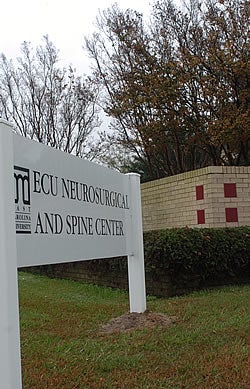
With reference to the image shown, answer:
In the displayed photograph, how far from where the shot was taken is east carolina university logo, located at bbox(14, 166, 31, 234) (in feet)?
12.4

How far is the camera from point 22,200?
3842 millimetres

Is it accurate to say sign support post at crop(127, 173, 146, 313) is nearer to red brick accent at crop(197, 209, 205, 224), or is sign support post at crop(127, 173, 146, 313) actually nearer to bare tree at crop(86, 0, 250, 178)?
red brick accent at crop(197, 209, 205, 224)

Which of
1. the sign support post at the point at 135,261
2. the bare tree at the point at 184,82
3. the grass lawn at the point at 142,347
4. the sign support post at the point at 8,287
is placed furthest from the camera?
the bare tree at the point at 184,82

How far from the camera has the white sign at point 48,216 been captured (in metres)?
3.44

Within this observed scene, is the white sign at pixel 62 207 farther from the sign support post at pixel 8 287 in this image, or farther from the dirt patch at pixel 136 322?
the dirt patch at pixel 136 322

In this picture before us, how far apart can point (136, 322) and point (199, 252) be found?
2792 millimetres

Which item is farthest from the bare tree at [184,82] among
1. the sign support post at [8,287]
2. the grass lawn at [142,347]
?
the sign support post at [8,287]

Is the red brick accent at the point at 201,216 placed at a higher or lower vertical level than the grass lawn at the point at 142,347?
higher

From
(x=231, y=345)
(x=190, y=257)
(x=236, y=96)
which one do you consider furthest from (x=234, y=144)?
(x=231, y=345)

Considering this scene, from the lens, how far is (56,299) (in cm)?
920

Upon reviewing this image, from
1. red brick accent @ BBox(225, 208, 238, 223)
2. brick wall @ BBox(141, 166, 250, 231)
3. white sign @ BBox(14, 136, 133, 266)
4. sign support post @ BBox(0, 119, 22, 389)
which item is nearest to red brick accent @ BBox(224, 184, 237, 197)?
brick wall @ BBox(141, 166, 250, 231)

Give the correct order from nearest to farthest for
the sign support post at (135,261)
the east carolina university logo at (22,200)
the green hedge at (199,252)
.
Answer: the east carolina university logo at (22,200) < the sign support post at (135,261) < the green hedge at (199,252)

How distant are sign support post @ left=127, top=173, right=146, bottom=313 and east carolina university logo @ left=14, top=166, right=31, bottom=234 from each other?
274cm

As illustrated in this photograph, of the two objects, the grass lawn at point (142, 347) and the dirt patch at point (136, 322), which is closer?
the grass lawn at point (142, 347)
